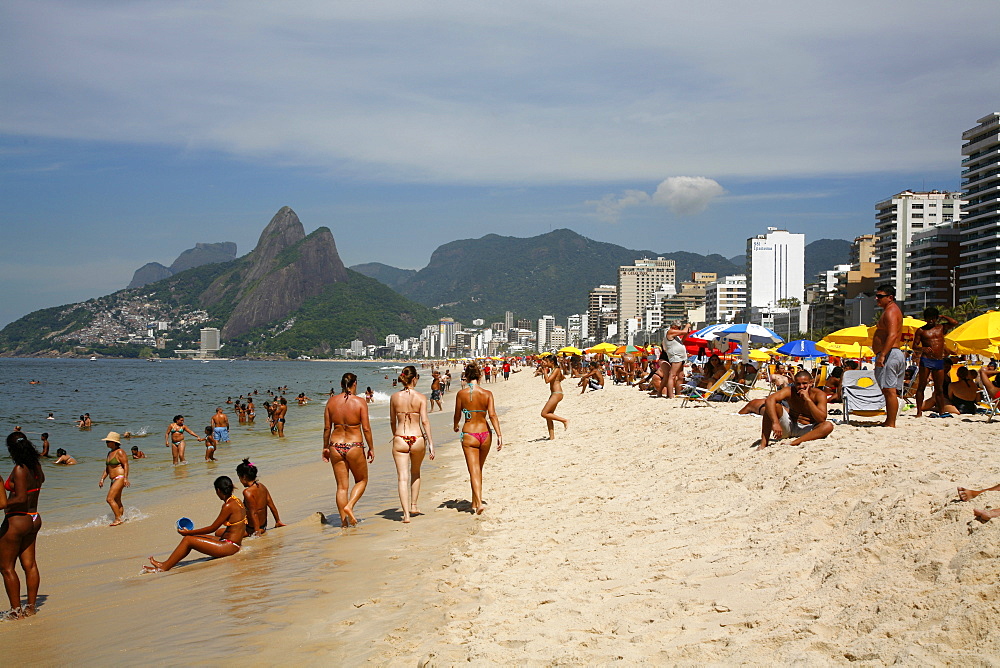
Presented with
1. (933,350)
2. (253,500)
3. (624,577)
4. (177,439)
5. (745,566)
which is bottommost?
(177,439)

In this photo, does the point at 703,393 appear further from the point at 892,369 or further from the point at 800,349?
the point at 892,369

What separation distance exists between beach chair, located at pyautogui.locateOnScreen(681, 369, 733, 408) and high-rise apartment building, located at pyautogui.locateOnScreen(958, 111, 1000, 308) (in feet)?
233

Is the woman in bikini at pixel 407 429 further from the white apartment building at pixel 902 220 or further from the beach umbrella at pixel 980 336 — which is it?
the white apartment building at pixel 902 220

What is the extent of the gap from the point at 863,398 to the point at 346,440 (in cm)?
583

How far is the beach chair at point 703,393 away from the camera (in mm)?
12633

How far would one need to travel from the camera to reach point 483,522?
6.64m

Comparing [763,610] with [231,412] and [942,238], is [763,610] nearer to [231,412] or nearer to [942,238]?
[231,412]

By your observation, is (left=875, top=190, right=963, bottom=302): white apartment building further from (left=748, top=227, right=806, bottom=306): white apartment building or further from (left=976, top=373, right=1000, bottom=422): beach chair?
(left=976, top=373, right=1000, bottom=422): beach chair

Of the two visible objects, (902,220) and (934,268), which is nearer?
(934,268)

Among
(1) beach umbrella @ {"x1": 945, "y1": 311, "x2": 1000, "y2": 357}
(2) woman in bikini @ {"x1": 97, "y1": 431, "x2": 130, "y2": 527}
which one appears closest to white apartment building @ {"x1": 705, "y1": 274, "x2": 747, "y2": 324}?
(1) beach umbrella @ {"x1": 945, "y1": 311, "x2": 1000, "y2": 357}

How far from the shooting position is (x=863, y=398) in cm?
811

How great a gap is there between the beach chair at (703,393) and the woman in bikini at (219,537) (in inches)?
321

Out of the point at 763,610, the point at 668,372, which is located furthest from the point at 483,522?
Answer: the point at 668,372

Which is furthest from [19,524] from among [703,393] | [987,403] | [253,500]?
[703,393]
